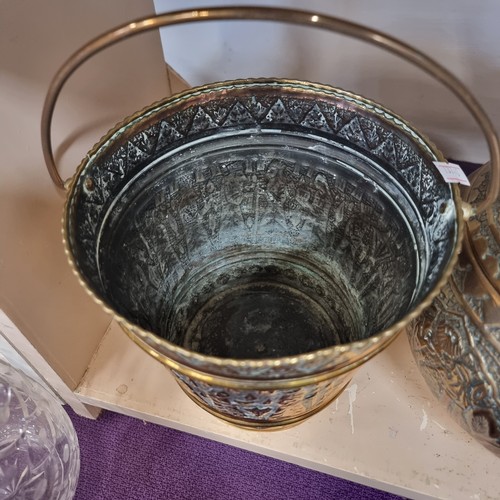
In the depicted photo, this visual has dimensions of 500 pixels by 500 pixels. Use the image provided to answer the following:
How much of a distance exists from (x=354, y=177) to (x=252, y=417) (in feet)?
0.83

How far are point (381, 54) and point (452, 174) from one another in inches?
15.2

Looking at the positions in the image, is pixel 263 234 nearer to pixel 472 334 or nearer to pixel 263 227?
pixel 263 227

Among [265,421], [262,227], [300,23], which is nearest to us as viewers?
[300,23]

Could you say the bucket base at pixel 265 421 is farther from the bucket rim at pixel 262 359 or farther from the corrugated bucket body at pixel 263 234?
the bucket rim at pixel 262 359

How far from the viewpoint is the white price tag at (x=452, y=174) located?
0.44 metres

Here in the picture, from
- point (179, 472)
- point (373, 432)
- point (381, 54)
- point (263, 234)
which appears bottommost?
point (179, 472)

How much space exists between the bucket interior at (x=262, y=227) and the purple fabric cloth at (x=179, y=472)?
0.20m

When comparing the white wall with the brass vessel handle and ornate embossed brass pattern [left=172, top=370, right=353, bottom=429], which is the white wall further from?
ornate embossed brass pattern [left=172, top=370, right=353, bottom=429]

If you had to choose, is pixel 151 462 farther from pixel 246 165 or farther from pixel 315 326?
pixel 246 165

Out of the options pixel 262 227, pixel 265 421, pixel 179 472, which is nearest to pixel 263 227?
pixel 262 227

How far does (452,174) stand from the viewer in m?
0.44

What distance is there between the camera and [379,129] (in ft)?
1.68

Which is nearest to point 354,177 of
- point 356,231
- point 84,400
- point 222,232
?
point 356,231

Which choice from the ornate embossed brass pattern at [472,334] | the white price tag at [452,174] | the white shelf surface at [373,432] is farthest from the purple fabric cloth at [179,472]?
the white price tag at [452,174]
